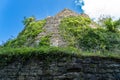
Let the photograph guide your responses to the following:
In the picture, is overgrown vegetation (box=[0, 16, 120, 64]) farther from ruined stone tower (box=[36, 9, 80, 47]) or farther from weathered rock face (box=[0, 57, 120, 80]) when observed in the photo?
weathered rock face (box=[0, 57, 120, 80])

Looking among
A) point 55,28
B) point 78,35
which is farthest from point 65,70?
point 55,28

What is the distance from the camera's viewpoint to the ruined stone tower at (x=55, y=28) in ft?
52.0

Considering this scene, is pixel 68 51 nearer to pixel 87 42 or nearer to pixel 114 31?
pixel 87 42

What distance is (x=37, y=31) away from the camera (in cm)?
1739

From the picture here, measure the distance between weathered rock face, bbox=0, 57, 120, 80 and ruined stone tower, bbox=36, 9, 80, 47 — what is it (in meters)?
6.08

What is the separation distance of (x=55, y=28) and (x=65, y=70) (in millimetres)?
7989

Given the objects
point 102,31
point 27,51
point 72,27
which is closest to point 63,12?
point 72,27

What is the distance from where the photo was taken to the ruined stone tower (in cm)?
1586

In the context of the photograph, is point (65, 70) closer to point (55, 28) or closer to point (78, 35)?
point (78, 35)

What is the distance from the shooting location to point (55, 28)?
17.0m

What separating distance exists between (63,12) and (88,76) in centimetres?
996

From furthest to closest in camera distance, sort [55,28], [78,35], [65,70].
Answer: [55,28]
[78,35]
[65,70]

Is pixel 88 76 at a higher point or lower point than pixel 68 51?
lower

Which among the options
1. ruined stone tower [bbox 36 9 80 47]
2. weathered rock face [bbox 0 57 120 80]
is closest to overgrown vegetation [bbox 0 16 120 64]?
ruined stone tower [bbox 36 9 80 47]
